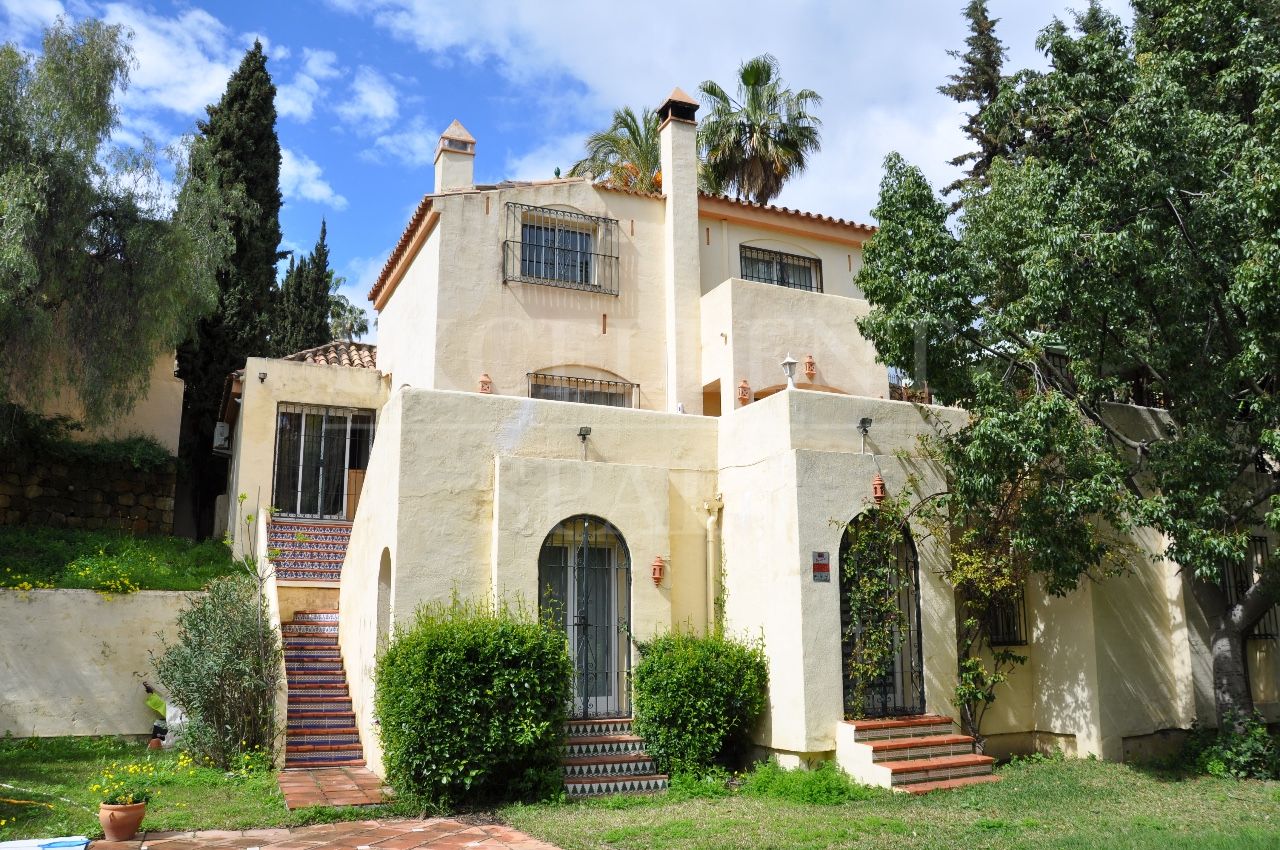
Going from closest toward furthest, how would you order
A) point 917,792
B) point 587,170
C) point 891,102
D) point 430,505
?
point 917,792, point 430,505, point 891,102, point 587,170

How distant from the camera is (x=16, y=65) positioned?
642 inches

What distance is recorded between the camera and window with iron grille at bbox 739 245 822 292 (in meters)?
18.9

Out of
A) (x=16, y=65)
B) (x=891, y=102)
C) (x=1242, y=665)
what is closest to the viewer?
(x=1242, y=665)

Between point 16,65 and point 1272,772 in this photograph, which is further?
point 16,65

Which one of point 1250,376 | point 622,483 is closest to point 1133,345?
point 1250,376

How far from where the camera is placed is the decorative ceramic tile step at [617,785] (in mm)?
10867

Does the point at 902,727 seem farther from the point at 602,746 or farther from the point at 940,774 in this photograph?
the point at 602,746

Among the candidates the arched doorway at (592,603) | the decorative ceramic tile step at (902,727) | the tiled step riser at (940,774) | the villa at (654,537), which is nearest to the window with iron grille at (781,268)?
the villa at (654,537)

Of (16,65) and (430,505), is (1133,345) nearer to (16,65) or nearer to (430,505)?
(430,505)

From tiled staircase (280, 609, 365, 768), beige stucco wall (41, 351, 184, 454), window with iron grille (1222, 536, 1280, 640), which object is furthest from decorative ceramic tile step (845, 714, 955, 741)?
beige stucco wall (41, 351, 184, 454)

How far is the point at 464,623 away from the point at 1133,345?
344 inches

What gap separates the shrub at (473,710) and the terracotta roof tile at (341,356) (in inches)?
410

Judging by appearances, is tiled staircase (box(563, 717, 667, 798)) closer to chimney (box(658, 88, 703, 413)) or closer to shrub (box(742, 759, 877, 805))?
shrub (box(742, 759, 877, 805))

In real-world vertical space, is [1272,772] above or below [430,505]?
below
